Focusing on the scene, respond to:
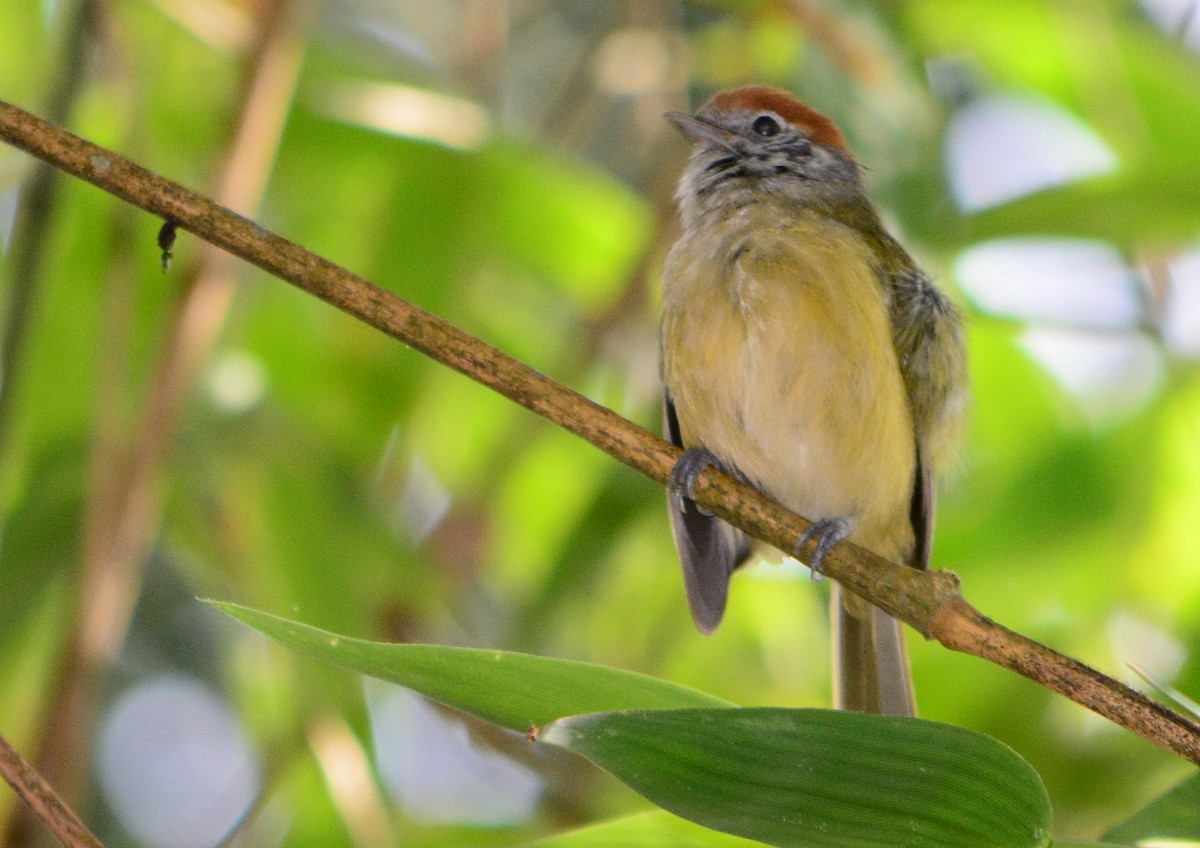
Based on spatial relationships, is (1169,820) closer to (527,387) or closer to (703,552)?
(527,387)

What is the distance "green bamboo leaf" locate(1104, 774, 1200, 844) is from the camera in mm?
1847

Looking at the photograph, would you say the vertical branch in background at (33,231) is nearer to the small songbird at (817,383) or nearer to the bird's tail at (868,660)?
the small songbird at (817,383)

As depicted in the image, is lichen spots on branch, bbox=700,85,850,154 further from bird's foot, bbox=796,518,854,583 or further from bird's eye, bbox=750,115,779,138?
bird's foot, bbox=796,518,854,583

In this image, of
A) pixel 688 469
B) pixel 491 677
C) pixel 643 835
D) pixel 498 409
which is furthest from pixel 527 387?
pixel 498 409

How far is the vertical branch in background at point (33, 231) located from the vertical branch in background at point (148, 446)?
Result: 26cm

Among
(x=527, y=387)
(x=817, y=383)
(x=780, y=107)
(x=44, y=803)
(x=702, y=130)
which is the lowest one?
(x=44, y=803)

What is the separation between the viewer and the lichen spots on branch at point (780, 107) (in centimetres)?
368

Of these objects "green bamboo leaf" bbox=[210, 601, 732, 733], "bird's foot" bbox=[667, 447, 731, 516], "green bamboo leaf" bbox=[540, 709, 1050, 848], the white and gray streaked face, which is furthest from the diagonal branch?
the white and gray streaked face

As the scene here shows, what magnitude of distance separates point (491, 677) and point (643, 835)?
0.42 metres

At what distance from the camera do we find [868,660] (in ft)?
10.3

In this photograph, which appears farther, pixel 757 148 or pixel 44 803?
pixel 757 148

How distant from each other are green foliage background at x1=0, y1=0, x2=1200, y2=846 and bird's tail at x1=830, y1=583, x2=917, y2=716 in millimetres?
341

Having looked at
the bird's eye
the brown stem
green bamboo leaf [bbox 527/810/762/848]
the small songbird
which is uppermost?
the bird's eye

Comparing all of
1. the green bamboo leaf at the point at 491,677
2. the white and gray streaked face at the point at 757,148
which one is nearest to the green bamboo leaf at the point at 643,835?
the green bamboo leaf at the point at 491,677
